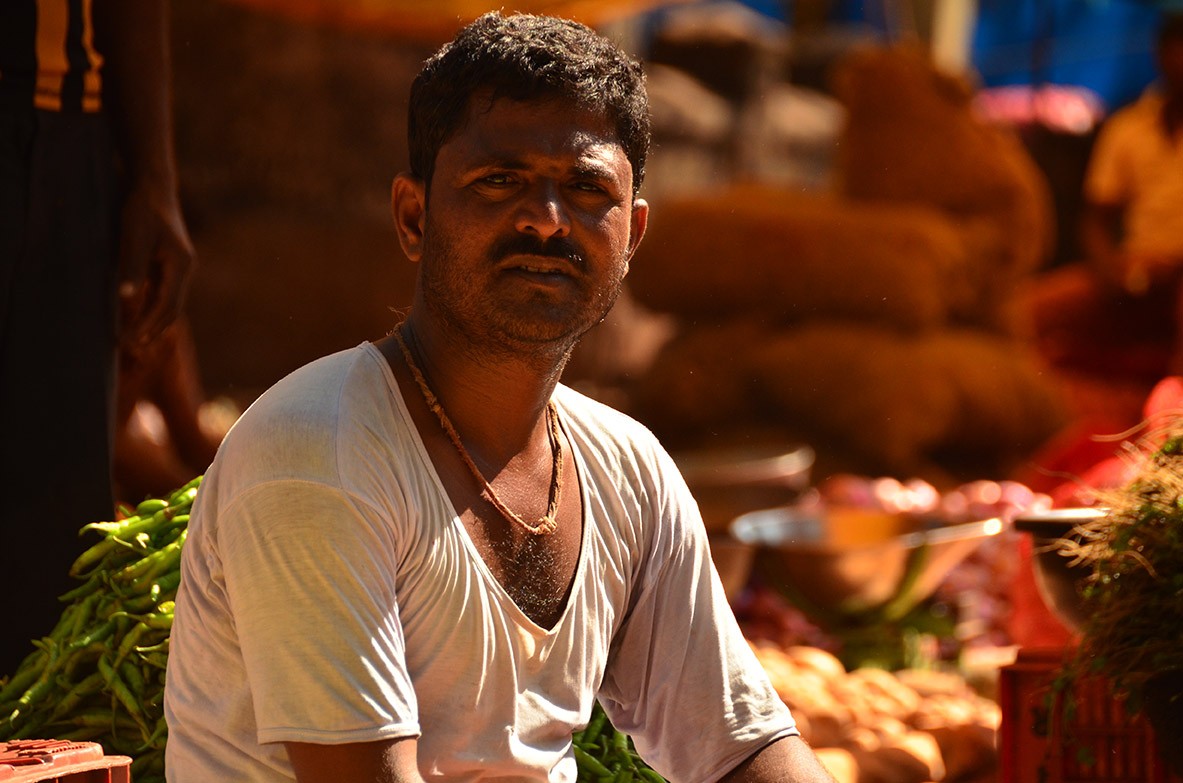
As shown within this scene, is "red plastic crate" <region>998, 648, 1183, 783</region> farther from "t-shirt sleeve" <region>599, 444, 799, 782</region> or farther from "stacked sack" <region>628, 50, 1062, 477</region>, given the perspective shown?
"stacked sack" <region>628, 50, 1062, 477</region>

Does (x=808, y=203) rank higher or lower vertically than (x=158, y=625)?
higher

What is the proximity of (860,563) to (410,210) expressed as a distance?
2.65 meters

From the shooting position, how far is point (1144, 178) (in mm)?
8266

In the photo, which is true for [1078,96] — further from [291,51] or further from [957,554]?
[957,554]

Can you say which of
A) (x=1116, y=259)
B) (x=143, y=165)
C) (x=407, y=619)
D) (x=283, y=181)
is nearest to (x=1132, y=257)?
(x=1116, y=259)

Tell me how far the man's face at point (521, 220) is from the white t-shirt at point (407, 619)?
0.51ft

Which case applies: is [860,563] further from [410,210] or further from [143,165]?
[410,210]

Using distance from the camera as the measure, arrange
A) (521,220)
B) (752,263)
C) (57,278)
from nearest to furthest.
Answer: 1. (521,220)
2. (57,278)
3. (752,263)

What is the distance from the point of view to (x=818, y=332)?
7.71 metres

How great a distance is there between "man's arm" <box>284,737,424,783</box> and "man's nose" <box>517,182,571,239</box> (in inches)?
24.9

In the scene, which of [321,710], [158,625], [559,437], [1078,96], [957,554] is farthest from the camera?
[1078,96]

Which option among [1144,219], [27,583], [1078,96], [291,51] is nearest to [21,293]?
[27,583]

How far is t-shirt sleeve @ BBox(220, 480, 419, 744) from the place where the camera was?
159cm

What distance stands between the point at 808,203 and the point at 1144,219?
1.91 m
